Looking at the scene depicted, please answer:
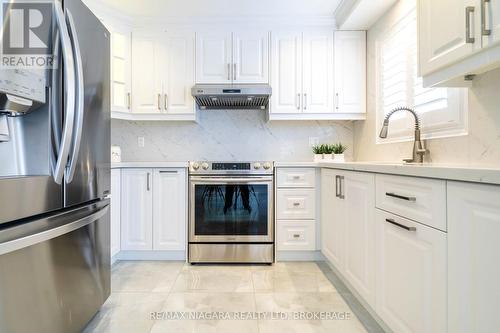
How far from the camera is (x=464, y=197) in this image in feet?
2.92

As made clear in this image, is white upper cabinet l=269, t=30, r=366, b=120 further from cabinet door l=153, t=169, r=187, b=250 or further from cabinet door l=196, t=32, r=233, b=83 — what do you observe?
cabinet door l=153, t=169, r=187, b=250

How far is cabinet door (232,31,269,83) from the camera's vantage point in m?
2.74

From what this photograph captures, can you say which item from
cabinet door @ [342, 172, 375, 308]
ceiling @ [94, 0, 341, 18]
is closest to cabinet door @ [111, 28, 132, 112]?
ceiling @ [94, 0, 341, 18]

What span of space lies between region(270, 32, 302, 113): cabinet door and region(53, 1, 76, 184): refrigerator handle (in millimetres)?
1888

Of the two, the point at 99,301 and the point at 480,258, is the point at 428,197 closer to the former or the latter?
the point at 480,258

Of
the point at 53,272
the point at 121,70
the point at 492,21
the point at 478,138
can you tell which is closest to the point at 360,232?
the point at 478,138

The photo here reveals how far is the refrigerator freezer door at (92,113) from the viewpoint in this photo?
1338mm

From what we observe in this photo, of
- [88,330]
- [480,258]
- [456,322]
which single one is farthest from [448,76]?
[88,330]

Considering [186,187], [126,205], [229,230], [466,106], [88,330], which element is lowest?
[88,330]

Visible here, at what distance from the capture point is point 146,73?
2773mm

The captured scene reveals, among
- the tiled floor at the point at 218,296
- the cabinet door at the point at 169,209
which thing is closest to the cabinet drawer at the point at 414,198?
the tiled floor at the point at 218,296

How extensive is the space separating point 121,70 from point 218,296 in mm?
2290

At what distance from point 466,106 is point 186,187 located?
214 centimetres

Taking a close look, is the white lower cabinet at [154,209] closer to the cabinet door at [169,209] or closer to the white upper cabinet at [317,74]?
the cabinet door at [169,209]
